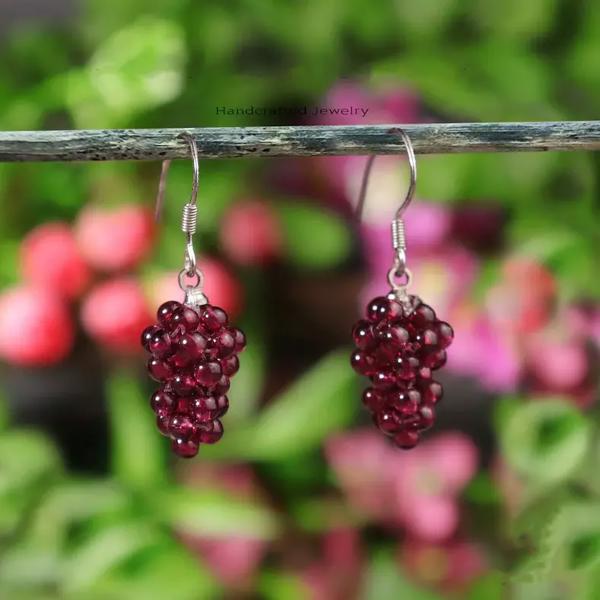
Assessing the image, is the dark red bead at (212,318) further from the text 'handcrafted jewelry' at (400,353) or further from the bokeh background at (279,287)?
the bokeh background at (279,287)

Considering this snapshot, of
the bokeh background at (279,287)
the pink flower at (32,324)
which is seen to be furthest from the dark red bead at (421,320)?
the pink flower at (32,324)

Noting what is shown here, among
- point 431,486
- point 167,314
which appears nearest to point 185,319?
point 167,314

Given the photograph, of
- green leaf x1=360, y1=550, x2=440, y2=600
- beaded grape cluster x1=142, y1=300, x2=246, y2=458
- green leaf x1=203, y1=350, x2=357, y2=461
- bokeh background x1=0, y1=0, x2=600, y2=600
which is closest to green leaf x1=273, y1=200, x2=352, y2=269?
bokeh background x1=0, y1=0, x2=600, y2=600

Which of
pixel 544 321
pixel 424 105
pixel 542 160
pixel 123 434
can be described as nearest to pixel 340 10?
pixel 424 105

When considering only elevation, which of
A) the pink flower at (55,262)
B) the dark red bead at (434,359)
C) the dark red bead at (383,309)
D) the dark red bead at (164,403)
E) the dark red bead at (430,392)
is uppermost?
the pink flower at (55,262)

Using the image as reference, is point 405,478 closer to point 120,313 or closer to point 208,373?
point 120,313
